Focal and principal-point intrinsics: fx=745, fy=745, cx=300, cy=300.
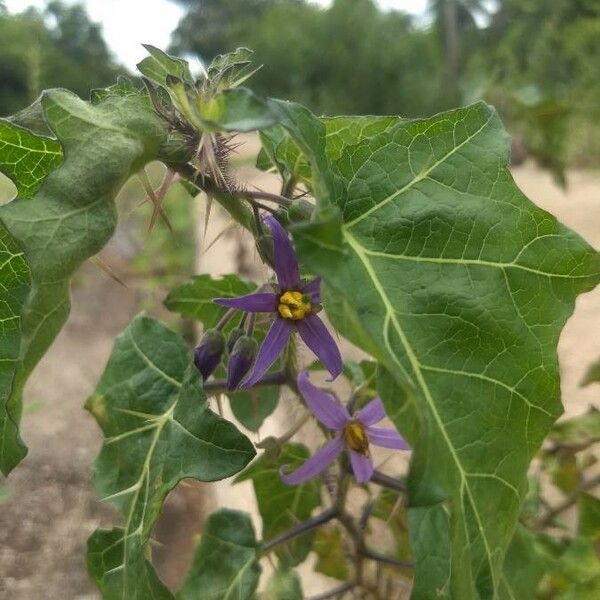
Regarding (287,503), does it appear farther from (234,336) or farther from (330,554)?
(234,336)

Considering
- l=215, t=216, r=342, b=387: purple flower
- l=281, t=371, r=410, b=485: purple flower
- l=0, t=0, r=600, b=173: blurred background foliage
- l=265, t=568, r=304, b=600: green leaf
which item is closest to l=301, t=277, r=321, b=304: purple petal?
l=215, t=216, r=342, b=387: purple flower

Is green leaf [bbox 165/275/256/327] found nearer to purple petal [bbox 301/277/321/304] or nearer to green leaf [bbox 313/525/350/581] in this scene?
purple petal [bbox 301/277/321/304]

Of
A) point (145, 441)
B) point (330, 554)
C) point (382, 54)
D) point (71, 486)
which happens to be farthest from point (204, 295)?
point (382, 54)

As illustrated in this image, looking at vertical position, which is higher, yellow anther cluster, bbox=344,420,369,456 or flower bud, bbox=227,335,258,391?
flower bud, bbox=227,335,258,391

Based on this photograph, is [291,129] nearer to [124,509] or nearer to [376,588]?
[124,509]

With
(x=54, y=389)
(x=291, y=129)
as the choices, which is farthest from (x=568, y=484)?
(x=54, y=389)

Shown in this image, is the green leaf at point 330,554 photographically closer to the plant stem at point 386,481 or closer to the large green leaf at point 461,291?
the plant stem at point 386,481

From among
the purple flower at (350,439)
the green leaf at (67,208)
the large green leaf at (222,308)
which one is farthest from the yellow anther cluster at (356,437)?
the green leaf at (67,208)

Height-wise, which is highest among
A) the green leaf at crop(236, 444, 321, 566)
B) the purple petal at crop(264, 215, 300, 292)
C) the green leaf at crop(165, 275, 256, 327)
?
the purple petal at crop(264, 215, 300, 292)
